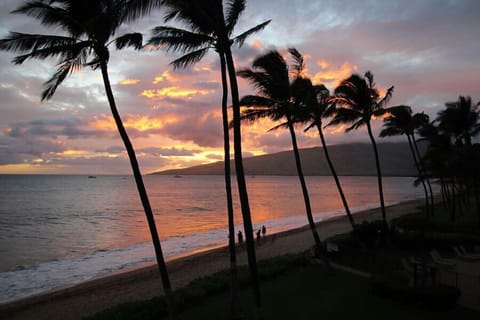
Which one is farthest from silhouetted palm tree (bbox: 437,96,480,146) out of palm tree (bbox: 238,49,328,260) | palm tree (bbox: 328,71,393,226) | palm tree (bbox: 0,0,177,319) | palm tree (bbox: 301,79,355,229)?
palm tree (bbox: 0,0,177,319)

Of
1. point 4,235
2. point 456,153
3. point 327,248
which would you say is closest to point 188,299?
point 327,248

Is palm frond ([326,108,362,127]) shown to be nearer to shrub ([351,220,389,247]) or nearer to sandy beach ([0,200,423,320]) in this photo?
shrub ([351,220,389,247])

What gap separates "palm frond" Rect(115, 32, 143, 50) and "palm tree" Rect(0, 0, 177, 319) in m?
0.59

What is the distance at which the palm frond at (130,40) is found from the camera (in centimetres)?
911

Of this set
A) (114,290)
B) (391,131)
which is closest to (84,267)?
(114,290)

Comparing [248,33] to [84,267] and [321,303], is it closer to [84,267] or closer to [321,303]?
[321,303]

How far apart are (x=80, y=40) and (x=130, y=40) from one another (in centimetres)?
129

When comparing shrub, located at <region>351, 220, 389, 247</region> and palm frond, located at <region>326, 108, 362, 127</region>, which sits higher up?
palm frond, located at <region>326, 108, 362, 127</region>

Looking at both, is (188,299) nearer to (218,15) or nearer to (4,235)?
(218,15)

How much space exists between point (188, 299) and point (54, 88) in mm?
7643

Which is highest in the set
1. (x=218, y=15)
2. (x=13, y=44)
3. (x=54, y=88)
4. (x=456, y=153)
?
(x=218, y=15)

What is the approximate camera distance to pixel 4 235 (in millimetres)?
33781

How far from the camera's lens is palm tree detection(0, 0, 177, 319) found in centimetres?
766

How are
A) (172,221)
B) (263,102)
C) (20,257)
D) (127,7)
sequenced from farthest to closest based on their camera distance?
1. (172,221)
2. (20,257)
3. (263,102)
4. (127,7)
